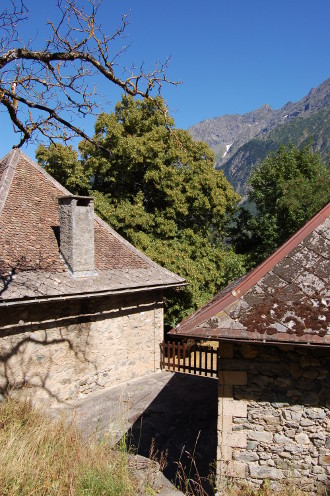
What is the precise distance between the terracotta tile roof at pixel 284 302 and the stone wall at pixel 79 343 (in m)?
4.81

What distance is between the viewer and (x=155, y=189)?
1695 centimetres

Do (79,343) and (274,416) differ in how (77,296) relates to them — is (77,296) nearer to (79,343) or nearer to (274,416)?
(79,343)

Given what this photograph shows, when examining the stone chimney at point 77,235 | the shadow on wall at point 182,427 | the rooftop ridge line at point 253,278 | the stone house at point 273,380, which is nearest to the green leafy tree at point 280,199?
the shadow on wall at point 182,427

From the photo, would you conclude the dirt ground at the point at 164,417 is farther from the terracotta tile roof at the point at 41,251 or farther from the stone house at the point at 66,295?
the terracotta tile roof at the point at 41,251

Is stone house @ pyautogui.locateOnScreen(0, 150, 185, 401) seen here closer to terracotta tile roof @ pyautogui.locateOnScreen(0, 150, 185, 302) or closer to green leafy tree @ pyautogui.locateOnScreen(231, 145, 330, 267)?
terracotta tile roof @ pyautogui.locateOnScreen(0, 150, 185, 302)

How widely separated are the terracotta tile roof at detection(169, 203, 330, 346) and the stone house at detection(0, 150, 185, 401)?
4.70m

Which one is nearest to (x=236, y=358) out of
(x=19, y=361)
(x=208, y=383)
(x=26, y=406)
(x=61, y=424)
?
(x=61, y=424)

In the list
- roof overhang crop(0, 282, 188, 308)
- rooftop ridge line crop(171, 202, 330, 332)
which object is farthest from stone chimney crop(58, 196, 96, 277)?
rooftop ridge line crop(171, 202, 330, 332)

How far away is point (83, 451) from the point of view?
16.2 ft

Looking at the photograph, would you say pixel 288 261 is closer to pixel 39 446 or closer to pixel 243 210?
pixel 39 446

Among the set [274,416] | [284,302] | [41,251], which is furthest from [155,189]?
[274,416]

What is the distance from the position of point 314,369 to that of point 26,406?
4763 mm

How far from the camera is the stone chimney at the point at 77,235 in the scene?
9.87 meters

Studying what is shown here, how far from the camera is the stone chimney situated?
32.4 ft
